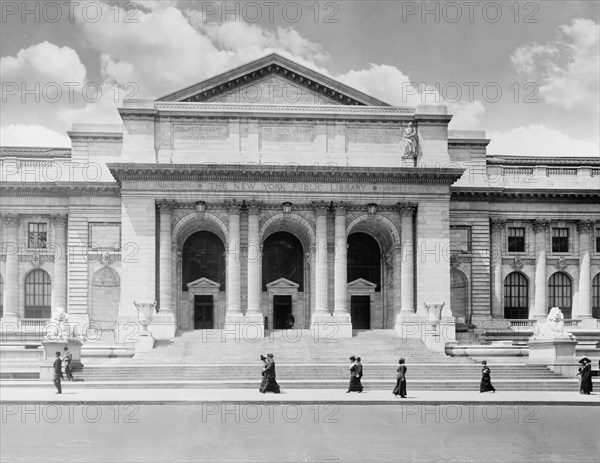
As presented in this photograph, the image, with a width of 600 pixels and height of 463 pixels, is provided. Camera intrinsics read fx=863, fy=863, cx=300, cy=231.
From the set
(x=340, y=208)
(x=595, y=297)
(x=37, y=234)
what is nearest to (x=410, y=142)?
(x=340, y=208)

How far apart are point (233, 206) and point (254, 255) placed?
10.9 ft

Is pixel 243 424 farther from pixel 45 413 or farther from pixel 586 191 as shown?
pixel 586 191

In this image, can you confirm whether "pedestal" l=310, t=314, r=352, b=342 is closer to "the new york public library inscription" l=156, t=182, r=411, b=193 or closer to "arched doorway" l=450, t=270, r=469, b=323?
"the new york public library inscription" l=156, t=182, r=411, b=193

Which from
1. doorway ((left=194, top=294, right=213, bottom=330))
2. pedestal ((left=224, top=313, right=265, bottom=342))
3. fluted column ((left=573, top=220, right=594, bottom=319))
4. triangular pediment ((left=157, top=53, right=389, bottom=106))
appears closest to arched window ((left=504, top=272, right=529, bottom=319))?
fluted column ((left=573, top=220, right=594, bottom=319))

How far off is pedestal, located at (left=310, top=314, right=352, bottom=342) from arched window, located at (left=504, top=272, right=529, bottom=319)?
15.0m

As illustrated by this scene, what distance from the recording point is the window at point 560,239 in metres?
63.1

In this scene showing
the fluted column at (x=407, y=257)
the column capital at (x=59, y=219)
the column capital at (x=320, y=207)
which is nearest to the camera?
the column capital at (x=320, y=207)

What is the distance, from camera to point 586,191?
205ft

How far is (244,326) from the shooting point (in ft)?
172

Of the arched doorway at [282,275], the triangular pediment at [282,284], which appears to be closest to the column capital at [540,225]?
the arched doorway at [282,275]

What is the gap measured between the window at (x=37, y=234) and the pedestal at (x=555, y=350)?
34.8 meters

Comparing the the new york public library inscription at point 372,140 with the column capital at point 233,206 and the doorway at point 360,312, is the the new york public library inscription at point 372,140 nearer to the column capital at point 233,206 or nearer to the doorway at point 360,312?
the column capital at point 233,206

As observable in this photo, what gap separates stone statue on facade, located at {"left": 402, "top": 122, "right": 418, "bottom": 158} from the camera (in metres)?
55.2

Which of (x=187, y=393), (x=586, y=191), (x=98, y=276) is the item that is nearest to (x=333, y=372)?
(x=187, y=393)
